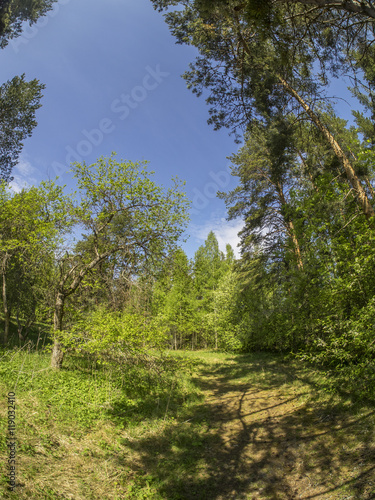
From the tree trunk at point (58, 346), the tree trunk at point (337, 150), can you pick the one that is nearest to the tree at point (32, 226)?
the tree trunk at point (58, 346)

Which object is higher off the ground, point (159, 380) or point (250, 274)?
point (250, 274)

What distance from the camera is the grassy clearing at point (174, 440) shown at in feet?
14.4

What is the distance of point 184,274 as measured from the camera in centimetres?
1050

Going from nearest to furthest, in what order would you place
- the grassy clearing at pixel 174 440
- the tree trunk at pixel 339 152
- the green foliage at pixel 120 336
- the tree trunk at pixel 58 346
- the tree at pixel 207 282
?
the grassy clearing at pixel 174 440 < the tree trunk at pixel 339 152 < the green foliage at pixel 120 336 < the tree trunk at pixel 58 346 < the tree at pixel 207 282

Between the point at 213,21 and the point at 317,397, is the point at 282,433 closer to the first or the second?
the point at 317,397

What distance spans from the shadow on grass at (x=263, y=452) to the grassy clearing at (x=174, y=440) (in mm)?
23

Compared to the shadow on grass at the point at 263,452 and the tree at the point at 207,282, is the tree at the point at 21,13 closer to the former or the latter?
the shadow on grass at the point at 263,452

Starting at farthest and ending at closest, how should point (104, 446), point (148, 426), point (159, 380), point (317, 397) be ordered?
point (159, 380) < point (317, 397) < point (148, 426) < point (104, 446)

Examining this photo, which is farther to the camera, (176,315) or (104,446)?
(176,315)

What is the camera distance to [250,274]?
1692 centimetres

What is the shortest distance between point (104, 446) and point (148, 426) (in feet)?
4.65

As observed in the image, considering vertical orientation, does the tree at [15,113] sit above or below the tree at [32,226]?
above

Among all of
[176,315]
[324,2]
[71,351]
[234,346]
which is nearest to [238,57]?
[324,2]

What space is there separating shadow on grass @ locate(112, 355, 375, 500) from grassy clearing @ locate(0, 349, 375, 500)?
23 mm
